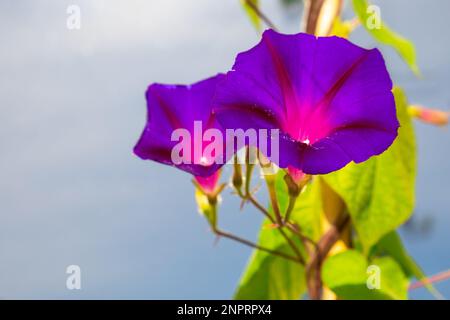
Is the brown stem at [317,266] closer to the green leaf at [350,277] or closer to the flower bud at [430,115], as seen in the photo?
the green leaf at [350,277]

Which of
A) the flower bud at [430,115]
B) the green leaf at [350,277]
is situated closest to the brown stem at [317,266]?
the green leaf at [350,277]

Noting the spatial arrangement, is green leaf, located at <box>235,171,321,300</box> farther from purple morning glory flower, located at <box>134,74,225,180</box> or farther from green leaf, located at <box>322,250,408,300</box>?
purple morning glory flower, located at <box>134,74,225,180</box>

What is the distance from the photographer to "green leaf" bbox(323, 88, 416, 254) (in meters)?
0.62

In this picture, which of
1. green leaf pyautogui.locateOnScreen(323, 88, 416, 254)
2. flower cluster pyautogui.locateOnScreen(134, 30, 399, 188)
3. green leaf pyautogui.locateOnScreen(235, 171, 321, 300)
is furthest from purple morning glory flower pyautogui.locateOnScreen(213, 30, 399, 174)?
green leaf pyautogui.locateOnScreen(235, 171, 321, 300)

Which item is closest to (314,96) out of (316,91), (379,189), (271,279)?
(316,91)

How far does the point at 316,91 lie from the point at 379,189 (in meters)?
0.34

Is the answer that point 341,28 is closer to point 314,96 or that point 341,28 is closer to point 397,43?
point 397,43

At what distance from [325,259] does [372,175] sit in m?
0.10

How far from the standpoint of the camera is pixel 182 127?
364 millimetres

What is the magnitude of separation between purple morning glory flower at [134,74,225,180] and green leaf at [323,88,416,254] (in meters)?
0.28

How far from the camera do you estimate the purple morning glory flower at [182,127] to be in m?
0.36
